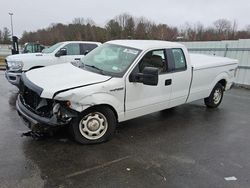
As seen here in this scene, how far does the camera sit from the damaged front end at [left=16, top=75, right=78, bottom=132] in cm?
382

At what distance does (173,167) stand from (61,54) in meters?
6.70

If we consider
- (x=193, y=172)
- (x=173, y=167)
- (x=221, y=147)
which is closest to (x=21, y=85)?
(x=173, y=167)

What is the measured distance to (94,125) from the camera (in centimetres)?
427

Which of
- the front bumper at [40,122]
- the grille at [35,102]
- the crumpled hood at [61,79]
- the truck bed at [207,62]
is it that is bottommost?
the front bumper at [40,122]

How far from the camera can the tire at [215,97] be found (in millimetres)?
6985

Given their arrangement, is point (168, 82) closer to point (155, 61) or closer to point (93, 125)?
point (155, 61)

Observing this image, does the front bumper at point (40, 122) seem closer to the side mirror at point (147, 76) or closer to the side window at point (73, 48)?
the side mirror at point (147, 76)

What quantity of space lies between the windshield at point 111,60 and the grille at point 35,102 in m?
1.18

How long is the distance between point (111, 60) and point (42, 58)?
4.46 meters

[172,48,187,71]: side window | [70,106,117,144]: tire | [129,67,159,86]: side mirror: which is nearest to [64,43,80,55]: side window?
[172,48,187,71]: side window

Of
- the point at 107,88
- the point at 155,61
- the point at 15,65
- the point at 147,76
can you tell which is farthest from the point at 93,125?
the point at 15,65

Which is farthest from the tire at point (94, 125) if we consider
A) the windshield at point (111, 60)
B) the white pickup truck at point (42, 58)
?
the white pickup truck at point (42, 58)

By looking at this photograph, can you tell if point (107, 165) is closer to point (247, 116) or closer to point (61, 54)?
point (247, 116)

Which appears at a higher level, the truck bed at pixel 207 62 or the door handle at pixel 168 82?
the truck bed at pixel 207 62
